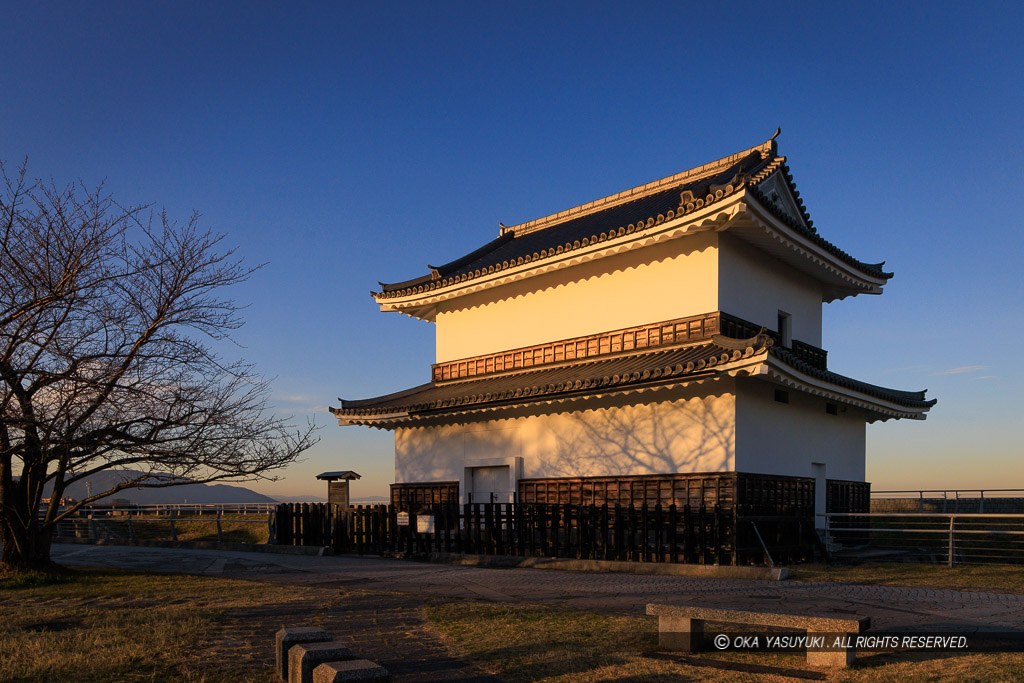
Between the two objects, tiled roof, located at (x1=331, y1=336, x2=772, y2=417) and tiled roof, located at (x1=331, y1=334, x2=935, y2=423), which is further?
tiled roof, located at (x1=331, y1=336, x2=772, y2=417)

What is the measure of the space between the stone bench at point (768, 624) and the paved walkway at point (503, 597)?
1.69 metres

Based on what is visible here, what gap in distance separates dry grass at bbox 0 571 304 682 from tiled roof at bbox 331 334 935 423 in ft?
25.1

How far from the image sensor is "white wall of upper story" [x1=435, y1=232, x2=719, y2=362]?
57.4 feet

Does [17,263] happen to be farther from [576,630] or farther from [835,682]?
[835,682]

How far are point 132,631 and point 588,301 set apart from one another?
44.5 feet

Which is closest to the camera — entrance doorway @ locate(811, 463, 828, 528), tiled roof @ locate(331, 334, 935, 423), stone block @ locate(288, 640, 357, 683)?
stone block @ locate(288, 640, 357, 683)

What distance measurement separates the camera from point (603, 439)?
18.0 meters

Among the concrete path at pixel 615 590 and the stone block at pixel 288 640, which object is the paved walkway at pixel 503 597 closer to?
the concrete path at pixel 615 590

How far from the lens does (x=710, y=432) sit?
16.1 m

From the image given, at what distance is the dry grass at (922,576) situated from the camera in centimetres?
1164

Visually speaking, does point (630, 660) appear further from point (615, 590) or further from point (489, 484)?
point (489, 484)

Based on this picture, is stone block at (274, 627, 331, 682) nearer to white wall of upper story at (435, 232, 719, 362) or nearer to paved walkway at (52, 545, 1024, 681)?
paved walkway at (52, 545, 1024, 681)

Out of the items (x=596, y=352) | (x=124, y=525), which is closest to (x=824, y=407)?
(x=596, y=352)

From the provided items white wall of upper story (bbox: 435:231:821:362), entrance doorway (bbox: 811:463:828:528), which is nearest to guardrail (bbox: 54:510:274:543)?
white wall of upper story (bbox: 435:231:821:362)
